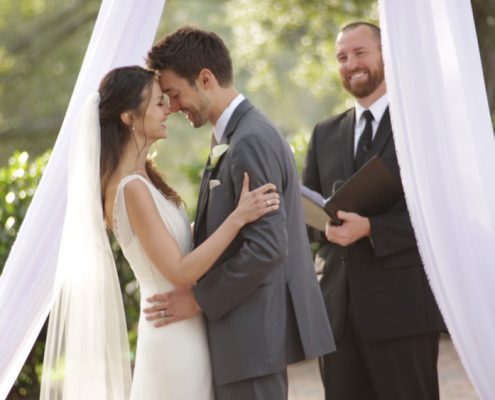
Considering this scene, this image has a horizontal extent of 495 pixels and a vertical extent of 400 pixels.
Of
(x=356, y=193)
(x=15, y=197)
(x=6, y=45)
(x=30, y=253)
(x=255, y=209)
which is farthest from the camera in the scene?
(x=6, y=45)

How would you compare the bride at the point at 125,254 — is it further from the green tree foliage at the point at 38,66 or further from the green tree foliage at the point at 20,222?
the green tree foliage at the point at 38,66

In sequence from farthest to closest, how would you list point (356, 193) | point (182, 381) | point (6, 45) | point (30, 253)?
1. point (6, 45)
2. point (356, 193)
3. point (30, 253)
4. point (182, 381)

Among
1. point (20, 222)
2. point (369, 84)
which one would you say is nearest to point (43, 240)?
point (369, 84)

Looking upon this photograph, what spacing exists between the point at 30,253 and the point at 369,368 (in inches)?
62.3

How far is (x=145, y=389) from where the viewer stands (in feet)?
12.6

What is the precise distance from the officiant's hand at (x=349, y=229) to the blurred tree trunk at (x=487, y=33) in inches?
258

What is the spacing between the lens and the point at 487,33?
10812 millimetres

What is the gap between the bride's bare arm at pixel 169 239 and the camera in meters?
3.59

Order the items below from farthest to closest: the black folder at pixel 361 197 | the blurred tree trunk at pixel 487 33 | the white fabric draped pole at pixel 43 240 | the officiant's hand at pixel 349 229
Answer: the blurred tree trunk at pixel 487 33 → the officiant's hand at pixel 349 229 → the black folder at pixel 361 197 → the white fabric draped pole at pixel 43 240

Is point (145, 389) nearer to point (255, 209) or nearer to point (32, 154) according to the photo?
point (255, 209)

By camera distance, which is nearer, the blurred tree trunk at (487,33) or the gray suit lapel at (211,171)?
the gray suit lapel at (211,171)

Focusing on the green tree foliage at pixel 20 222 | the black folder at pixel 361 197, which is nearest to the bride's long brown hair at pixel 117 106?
the black folder at pixel 361 197

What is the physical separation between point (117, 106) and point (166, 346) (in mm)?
914

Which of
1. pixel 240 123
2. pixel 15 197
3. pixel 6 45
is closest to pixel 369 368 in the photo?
pixel 240 123
